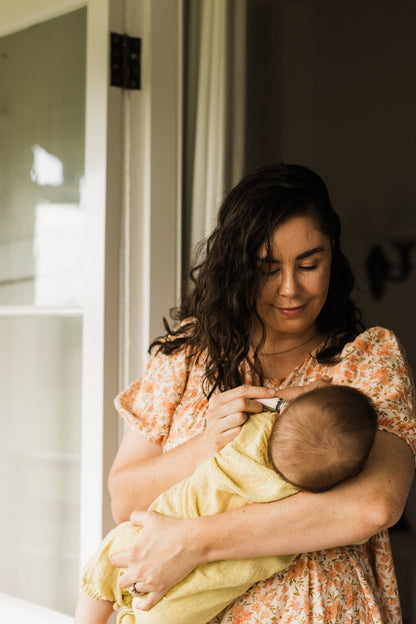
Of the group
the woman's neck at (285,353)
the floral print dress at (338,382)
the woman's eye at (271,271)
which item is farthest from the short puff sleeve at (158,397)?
the woman's eye at (271,271)

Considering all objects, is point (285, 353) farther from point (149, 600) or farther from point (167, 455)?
point (149, 600)

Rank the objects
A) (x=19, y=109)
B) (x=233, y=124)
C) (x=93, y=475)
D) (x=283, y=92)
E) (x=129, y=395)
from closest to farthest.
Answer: (x=129, y=395)
(x=93, y=475)
(x=233, y=124)
(x=19, y=109)
(x=283, y=92)

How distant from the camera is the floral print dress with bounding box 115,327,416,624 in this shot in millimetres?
1333

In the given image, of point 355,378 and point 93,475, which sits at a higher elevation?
point 355,378

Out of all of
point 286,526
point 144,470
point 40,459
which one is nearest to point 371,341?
point 286,526

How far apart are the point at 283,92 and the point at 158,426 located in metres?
2.31

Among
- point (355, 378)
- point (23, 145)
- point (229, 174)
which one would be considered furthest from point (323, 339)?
point (23, 145)

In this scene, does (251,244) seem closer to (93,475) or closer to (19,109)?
(93,475)

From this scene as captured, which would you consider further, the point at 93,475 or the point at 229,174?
the point at 229,174

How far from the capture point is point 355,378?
1.45 metres

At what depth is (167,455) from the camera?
1521mm

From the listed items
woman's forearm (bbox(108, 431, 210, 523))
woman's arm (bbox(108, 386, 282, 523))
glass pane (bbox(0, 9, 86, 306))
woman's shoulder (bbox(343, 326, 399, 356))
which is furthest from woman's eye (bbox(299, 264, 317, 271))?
glass pane (bbox(0, 9, 86, 306))

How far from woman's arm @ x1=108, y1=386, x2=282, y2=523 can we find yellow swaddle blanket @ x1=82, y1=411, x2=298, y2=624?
0.04 meters

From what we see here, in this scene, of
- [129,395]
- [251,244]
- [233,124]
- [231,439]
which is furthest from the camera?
[233,124]
